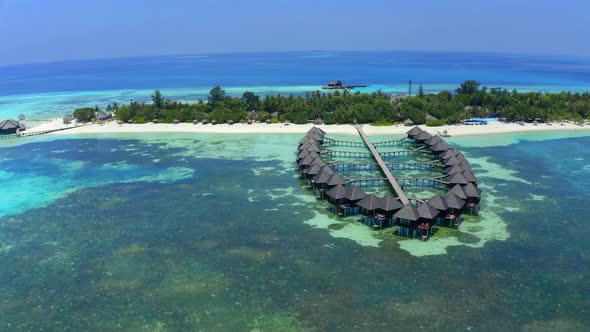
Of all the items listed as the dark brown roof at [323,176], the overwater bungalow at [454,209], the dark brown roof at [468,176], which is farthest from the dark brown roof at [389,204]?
the dark brown roof at [468,176]

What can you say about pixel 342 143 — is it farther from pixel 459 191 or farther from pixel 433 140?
pixel 459 191

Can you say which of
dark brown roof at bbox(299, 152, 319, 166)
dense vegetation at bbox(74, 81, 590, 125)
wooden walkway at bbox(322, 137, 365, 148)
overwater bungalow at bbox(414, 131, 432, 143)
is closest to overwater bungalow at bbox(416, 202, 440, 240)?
dark brown roof at bbox(299, 152, 319, 166)

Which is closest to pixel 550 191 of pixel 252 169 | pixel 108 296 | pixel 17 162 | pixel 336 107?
pixel 252 169

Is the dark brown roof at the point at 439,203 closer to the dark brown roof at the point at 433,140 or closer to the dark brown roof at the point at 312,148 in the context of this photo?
the dark brown roof at the point at 312,148

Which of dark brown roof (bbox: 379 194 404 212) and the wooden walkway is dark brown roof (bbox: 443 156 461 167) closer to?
dark brown roof (bbox: 379 194 404 212)

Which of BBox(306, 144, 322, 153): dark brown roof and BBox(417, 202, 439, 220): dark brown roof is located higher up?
BBox(306, 144, 322, 153): dark brown roof

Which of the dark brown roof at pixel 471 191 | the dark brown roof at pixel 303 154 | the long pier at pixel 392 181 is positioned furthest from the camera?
the dark brown roof at pixel 303 154
